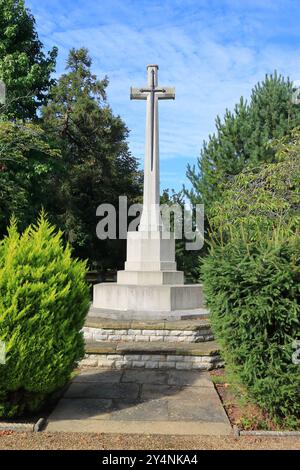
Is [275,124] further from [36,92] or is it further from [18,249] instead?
[18,249]

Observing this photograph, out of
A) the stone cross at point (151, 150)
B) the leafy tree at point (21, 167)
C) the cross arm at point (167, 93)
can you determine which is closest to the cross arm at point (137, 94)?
the stone cross at point (151, 150)

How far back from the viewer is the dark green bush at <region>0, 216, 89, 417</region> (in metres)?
4.52

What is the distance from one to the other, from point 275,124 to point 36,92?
390 inches

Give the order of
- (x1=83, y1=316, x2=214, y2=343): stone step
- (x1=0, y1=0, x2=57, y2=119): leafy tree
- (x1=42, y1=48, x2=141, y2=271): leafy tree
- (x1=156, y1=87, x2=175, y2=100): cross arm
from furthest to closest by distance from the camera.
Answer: (x1=42, y1=48, x2=141, y2=271): leafy tree < (x1=0, y1=0, x2=57, y2=119): leafy tree < (x1=156, y1=87, x2=175, y2=100): cross arm < (x1=83, y1=316, x2=214, y2=343): stone step

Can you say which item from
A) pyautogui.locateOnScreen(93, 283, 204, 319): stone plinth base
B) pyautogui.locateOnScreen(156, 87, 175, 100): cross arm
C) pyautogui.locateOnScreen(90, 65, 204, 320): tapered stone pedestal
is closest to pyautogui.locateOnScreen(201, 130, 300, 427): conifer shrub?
pyautogui.locateOnScreen(90, 65, 204, 320): tapered stone pedestal

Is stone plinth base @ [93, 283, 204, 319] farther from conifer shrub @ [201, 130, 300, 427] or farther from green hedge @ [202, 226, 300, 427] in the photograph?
green hedge @ [202, 226, 300, 427]

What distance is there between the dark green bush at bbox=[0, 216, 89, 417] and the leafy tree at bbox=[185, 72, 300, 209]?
12650 mm

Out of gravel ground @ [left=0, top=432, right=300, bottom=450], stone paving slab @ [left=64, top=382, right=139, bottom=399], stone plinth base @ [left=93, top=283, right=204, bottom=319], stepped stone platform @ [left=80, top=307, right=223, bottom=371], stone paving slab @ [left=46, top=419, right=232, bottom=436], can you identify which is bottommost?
stone paving slab @ [left=64, top=382, right=139, bottom=399]

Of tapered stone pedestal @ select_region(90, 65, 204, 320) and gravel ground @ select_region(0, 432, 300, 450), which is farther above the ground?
tapered stone pedestal @ select_region(90, 65, 204, 320)

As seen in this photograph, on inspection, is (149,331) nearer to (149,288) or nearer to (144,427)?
(149,288)

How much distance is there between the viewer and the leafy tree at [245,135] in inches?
683

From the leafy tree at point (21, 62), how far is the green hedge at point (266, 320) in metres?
Answer: 12.0

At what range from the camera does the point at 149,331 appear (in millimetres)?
7914

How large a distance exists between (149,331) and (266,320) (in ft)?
12.5
